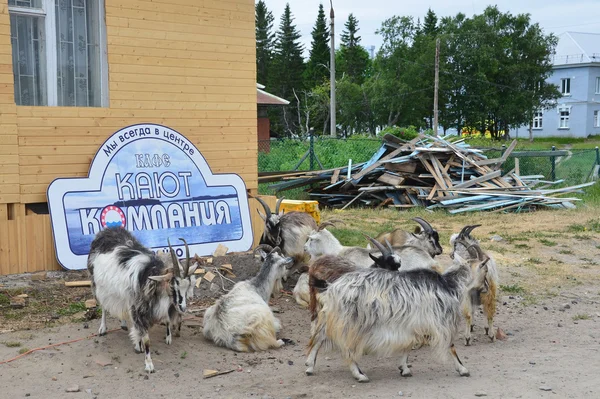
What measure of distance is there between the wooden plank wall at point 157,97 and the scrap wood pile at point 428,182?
17.0 ft

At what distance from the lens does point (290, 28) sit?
50938 mm

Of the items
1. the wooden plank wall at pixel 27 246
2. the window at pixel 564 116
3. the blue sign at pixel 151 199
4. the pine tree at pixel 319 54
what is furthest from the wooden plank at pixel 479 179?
the window at pixel 564 116

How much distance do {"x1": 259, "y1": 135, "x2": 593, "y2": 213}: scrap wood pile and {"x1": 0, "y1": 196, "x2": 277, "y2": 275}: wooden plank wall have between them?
282 inches

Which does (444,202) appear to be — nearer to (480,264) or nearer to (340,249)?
(340,249)

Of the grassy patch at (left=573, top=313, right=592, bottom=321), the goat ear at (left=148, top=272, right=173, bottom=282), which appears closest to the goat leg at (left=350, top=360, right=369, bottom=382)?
the goat ear at (left=148, top=272, right=173, bottom=282)

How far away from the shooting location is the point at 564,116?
5341cm

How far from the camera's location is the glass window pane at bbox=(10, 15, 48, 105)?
7.76 metres

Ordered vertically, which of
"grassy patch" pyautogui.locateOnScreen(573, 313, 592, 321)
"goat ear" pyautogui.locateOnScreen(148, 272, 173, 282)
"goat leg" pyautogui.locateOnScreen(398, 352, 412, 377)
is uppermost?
"goat ear" pyautogui.locateOnScreen(148, 272, 173, 282)

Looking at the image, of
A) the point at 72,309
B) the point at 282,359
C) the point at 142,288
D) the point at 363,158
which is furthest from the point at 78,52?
the point at 363,158

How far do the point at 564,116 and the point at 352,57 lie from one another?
60.2 feet

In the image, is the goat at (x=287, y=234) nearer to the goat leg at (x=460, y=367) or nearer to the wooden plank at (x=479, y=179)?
the goat leg at (x=460, y=367)

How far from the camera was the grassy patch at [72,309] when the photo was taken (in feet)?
22.2

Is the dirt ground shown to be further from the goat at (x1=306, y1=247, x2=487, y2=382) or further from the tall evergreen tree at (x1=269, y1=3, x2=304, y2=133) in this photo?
the tall evergreen tree at (x1=269, y1=3, x2=304, y2=133)

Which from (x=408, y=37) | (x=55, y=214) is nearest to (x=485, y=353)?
(x=55, y=214)
